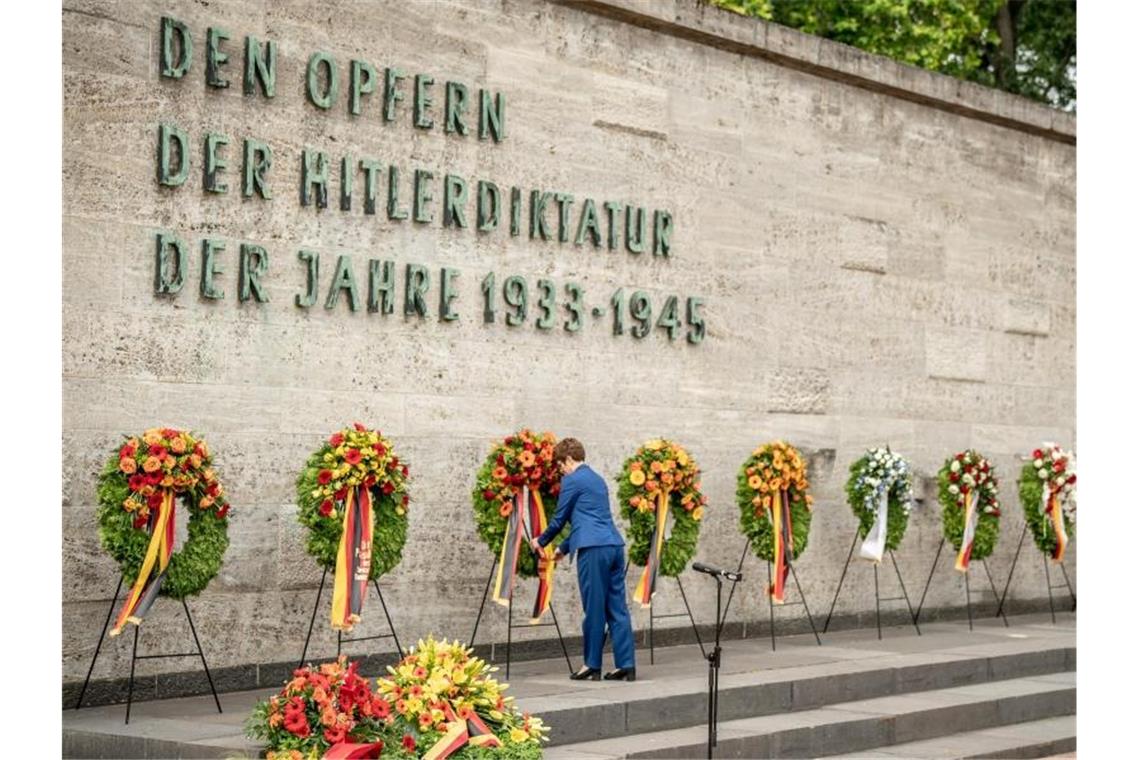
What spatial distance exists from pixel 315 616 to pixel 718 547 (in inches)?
184

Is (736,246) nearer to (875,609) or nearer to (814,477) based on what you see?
(814,477)

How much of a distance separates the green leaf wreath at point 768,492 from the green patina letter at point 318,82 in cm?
485

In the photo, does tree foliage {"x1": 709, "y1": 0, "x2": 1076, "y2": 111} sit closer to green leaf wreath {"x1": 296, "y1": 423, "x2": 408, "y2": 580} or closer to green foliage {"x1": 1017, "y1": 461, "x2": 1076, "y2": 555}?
green foliage {"x1": 1017, "y1": 461, "x2": 1076, "y2": 555}

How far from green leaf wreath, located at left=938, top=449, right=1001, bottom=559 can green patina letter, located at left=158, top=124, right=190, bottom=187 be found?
343 inches

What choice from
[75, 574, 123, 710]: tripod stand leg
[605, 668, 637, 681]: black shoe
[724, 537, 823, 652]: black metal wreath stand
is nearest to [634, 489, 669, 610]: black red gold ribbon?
[605, 668, 637, 681]: black shoe

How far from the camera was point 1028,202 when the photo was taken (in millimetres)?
20047

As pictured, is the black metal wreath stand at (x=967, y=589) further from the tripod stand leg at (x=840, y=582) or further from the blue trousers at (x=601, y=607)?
the blue trousers at (x=601, y=607)

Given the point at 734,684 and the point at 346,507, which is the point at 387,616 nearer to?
the point at 346,507

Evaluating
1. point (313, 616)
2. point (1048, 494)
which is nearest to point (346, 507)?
point (313, 616)

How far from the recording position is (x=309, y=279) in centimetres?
1270

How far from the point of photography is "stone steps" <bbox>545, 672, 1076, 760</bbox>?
36.5 ft

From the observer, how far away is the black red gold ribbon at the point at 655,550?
44.9ft

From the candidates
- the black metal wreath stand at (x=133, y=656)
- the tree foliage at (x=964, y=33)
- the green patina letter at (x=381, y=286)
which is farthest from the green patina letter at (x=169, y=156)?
the tree foliage at (x=964, y=33)
